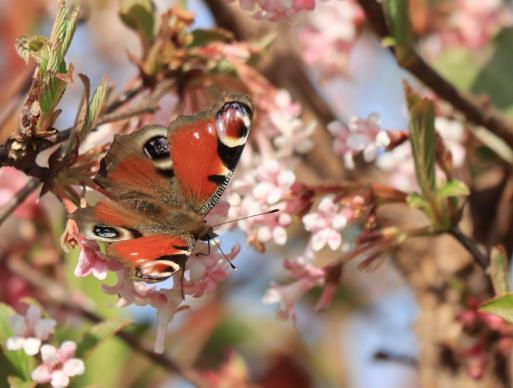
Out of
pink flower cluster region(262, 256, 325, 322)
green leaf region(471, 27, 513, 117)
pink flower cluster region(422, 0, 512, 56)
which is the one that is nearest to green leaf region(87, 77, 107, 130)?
pink flower cluster region(262, 256, 325, 322)

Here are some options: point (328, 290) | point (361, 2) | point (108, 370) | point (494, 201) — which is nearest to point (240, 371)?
point (108, 370)

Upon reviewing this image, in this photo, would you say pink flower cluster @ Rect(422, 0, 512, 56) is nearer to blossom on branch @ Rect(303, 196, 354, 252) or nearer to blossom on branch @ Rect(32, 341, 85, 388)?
blossom on branch @ Rect(303, 196, 354, 252)

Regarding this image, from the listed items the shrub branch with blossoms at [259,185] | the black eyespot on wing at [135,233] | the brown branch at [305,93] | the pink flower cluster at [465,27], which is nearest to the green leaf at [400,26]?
the shrub branch with blossoms at [259,185]

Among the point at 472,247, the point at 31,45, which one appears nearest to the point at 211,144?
the point at 31,45

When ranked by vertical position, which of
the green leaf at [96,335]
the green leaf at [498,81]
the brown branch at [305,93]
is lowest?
the brown branch at [305,93]

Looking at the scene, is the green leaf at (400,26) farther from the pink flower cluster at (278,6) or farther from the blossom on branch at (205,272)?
the blossom on branch at (205,272)

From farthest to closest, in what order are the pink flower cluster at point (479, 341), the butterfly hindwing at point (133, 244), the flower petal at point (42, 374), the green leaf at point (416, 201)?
the pink flower cluster at point (479, 341) < the green leaf at point (416, 201) < the flower petal at point (42, 374) < the butterfly hindwing at point (133, 244)

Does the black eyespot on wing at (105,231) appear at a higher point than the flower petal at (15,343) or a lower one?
higher
